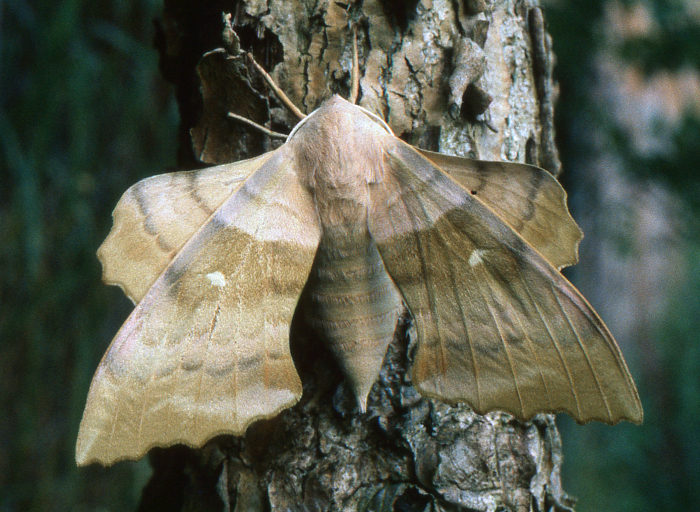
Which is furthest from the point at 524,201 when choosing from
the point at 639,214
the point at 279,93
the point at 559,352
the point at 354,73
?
the point at 639,214

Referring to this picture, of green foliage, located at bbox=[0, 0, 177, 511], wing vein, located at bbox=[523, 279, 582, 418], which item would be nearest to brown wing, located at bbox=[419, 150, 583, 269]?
wing vein, located at bbox=[523, 279, 582, 418]

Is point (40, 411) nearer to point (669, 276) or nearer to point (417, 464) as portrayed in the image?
point (417, 464)

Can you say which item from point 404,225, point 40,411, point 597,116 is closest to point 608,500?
point 597,116

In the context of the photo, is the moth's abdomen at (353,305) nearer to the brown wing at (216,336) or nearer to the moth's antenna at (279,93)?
the brown wing at (216,336)

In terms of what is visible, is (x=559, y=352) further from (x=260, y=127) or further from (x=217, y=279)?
(x=260, y=127)

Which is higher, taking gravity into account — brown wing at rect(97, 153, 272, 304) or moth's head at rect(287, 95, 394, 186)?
moth's head at rect(287, 95, 394, 186)

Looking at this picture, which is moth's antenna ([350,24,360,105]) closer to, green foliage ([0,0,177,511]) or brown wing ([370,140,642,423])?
brown wing ([370,140,642,423])
